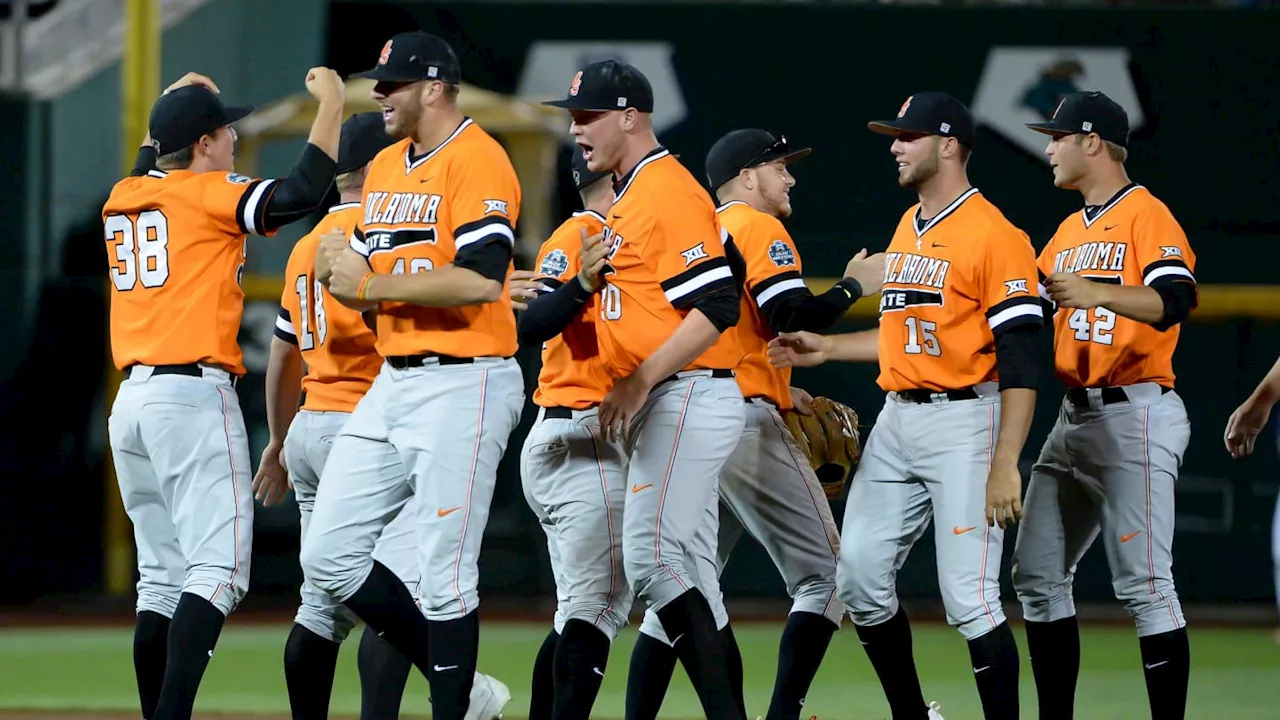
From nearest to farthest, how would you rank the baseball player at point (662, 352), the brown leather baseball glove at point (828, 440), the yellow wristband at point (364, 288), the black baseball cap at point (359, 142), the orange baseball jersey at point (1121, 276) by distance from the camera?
the yellow wristband at point (364, 288) → the baseball player at point (662, 352) → the orange baseball jersey at point (1121, 276) → the black baseball cap at point (359, 142) → the brown leather baseball glove at point (828, 440)

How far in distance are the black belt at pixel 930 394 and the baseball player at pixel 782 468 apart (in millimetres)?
324

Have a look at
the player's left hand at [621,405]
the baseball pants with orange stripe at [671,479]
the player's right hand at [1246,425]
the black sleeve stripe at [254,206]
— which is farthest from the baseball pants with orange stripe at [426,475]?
the player's right hand at [1246,425]

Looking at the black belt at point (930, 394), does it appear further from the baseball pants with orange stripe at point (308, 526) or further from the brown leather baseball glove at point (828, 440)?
the baseball pants with orange stripe at point (308, 526)

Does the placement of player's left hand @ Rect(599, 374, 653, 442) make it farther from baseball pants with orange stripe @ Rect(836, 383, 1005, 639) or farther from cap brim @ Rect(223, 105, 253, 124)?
cap brim @ Rect(223, 105, 253, 124)

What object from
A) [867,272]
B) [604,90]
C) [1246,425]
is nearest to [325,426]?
[604,90]

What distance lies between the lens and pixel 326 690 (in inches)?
199

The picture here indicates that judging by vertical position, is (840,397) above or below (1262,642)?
above

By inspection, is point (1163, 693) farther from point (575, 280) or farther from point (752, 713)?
point (575, 280)

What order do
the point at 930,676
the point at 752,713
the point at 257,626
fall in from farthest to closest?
the point at 257,626, the point at 930,676, the point at 752,713

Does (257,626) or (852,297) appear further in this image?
(257,626)

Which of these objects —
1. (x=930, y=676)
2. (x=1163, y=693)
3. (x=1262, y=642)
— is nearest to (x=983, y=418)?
(x=1163, y=693)

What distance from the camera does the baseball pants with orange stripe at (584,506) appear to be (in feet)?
15.8

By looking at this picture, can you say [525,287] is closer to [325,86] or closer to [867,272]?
[325,86]

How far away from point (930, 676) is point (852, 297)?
276 centimetres
